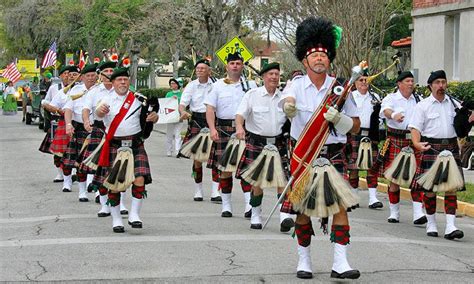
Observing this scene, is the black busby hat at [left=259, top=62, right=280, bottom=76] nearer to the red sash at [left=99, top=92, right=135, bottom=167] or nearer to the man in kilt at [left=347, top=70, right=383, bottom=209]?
the red sash at [left=99, top=92, right=135, bottom=167]

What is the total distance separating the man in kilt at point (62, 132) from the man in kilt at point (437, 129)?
6.11 metres

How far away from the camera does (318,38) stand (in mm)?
8461

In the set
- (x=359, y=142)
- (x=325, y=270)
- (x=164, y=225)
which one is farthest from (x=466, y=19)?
(x=325, y=270)

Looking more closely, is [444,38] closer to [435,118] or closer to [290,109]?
[435,118]

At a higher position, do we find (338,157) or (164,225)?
(338,157)

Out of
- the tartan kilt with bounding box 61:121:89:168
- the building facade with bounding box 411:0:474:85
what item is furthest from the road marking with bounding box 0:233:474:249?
the building facade with bounding box 411:0:474:85

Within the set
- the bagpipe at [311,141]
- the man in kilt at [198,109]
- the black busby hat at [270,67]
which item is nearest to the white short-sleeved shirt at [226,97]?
the man in kilt at [198,109]

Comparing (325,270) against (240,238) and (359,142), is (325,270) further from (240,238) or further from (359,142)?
(359,142)

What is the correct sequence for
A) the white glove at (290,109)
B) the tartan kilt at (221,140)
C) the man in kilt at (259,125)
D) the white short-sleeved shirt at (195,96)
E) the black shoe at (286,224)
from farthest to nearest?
the white short-sleeved shirt at (195,96) → the tartan kilt at (221,140) → the man in kilt at (259,125) → the black shoe at (286,224) → the white glove at (290,109)

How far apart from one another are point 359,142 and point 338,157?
608 centimetres

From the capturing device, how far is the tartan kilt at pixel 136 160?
35.9 ft

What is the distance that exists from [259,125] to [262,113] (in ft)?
0.46

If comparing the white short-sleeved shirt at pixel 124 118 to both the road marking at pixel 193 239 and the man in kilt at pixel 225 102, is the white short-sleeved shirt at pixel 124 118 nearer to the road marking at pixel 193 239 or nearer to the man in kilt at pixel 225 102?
the road marking at pixel 193 239

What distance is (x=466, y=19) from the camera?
82.2ft
